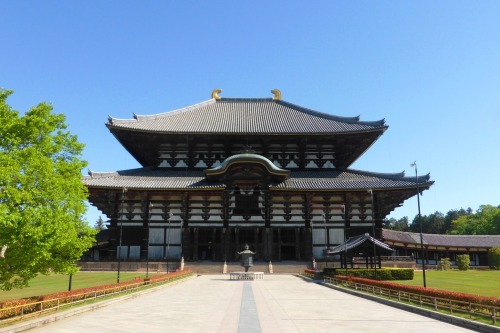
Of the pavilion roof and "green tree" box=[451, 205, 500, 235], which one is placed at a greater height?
"green tree" box=[451, 205, 500, 235]

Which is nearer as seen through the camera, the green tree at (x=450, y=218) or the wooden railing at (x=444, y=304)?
the wooden railing at (x=444, y=304)

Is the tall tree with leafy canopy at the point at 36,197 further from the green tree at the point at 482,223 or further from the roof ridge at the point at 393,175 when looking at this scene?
the green tree at the point at 482,223

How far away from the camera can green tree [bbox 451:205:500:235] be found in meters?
88.1

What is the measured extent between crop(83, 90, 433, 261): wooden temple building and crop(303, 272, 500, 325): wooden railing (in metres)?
19.4

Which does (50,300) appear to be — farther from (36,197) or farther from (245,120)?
(245,120)

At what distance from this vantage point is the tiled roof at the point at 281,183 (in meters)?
41.6

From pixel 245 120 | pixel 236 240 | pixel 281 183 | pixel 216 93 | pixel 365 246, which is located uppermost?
pixel 216 93

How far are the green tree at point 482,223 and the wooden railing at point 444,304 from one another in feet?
263

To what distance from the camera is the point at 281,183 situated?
44.3m

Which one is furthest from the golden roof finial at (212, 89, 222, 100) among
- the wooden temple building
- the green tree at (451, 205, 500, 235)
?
the green tree at (451, 205, 500, 235)

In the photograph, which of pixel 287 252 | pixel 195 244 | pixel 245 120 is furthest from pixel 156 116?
pixel 287 252

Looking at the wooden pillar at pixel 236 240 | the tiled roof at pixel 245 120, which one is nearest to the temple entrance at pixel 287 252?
the wooden pillar at pixel 236 240

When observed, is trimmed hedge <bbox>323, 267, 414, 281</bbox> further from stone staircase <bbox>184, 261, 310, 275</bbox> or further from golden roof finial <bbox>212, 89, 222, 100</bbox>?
golden roof finial <bbox>212, 89, 222, 100</bbox>

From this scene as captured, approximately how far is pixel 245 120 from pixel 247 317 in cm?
4049
